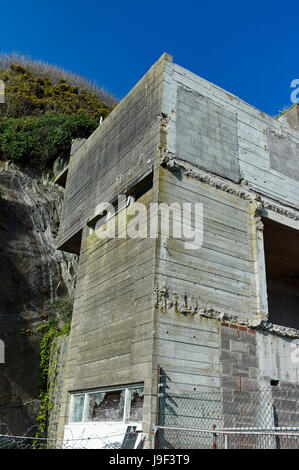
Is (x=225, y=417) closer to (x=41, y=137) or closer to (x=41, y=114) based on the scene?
(x=41, y=137)

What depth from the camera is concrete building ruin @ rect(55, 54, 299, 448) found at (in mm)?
9656

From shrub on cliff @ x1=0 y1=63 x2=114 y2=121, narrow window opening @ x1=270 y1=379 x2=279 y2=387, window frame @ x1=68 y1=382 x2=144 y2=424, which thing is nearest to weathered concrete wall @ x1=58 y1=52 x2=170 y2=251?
window frame @ x1=68 y1=382 x2=144 y2=424

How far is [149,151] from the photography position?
11945mm

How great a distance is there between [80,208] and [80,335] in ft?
17.1

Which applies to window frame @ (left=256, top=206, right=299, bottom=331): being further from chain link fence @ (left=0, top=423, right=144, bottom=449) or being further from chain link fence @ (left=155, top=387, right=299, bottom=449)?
chain link fence @ (left=0, top=423, right=144, bottom=449)

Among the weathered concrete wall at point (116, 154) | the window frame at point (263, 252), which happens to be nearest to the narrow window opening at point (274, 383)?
the window frame at point (263, 252)

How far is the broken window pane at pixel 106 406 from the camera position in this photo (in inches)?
392

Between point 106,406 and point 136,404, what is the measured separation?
4.79 ft

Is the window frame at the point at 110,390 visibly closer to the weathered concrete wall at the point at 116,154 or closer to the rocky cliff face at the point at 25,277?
the rocky cliff face at the point at 25,277

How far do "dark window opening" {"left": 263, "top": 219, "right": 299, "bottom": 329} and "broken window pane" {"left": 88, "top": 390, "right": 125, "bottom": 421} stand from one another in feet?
24.3

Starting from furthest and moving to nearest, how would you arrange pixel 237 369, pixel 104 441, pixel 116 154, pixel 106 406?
pixel 116 154 < pixel 106 406 < pixel 237 369 < pixel 104 441

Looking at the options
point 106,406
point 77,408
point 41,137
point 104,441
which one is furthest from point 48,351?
point 41,137

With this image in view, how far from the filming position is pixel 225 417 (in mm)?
9508

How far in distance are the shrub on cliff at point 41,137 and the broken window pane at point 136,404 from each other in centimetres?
2111
